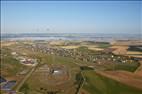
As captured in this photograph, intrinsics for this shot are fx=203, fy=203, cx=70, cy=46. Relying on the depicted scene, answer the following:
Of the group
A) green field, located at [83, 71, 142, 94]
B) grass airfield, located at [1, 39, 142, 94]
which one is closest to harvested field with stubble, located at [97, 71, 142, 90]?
grass airfield, located at [1, 39, 142, 94]

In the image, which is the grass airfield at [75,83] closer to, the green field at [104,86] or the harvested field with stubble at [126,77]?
the green field at [104,86]

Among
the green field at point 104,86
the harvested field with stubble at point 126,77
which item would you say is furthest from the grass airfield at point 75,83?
the harvested field with stubble at point 126,77

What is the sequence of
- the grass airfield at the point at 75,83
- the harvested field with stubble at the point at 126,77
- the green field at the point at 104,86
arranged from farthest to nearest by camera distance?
the harvested field with stubble at the point at 126,77
the grass airfield at the point at 75,83
the green field at the point at 104,86

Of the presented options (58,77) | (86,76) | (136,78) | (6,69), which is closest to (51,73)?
(58,77)

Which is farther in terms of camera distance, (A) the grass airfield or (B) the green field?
(A) the grass airfield

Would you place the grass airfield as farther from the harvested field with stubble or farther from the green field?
the harvested field with stubble

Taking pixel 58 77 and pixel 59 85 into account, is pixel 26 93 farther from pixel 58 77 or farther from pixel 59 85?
pixel 58 77

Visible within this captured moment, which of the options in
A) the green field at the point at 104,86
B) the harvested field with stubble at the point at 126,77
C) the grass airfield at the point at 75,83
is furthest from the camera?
the harvested field with stubble at the point at 126,77

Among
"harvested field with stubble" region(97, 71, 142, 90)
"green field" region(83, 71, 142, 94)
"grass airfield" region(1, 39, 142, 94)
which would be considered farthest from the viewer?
"harvested field with stubble" region(97, 71, 142, 90)

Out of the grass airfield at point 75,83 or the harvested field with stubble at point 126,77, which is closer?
the grass airfield at point 75,83

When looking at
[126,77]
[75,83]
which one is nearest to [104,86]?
[75,83]

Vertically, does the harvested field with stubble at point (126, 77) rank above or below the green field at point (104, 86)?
above
